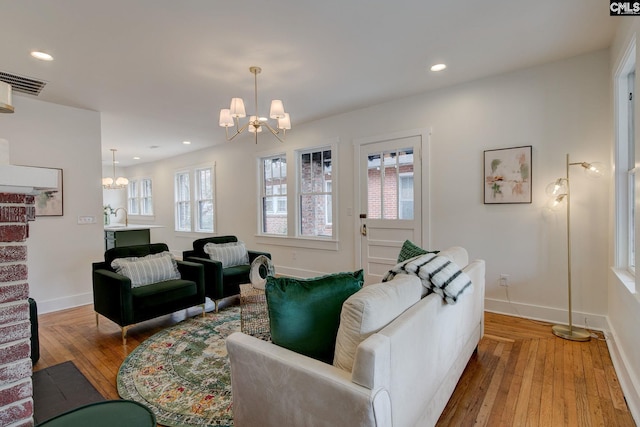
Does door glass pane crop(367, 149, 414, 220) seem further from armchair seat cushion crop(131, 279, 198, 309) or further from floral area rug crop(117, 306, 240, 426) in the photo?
armchair seat cushion crop(131, 279, 198, 309)

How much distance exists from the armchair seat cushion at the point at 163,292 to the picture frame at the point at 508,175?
11.0 feet

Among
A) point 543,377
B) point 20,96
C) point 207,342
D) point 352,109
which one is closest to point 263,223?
point 352,109

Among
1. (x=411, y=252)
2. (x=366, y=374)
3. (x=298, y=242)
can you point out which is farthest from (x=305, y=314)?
(x=298, y=242)

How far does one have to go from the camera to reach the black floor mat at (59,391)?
181 centimetres

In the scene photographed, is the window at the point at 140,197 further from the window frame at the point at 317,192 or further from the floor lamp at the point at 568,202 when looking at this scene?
the floor lamp at the point at 568,202

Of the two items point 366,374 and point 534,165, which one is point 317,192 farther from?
point 366,374

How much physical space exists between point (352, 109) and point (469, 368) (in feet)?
11.3

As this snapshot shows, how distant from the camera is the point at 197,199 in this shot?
7.27 meters

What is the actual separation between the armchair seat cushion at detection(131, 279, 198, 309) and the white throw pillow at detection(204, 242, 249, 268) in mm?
606

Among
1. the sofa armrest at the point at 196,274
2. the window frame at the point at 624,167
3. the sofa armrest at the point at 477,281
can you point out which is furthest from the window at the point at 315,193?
the window frame at the point at 624,167

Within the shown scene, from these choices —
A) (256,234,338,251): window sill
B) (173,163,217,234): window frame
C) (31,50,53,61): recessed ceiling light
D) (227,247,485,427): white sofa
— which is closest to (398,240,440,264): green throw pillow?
(227,247,485,427): white sofa

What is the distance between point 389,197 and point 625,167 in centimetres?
226

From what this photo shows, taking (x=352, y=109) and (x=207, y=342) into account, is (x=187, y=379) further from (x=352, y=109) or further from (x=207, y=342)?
(x=352, y=109)

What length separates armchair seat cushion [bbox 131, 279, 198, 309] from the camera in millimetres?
2936
